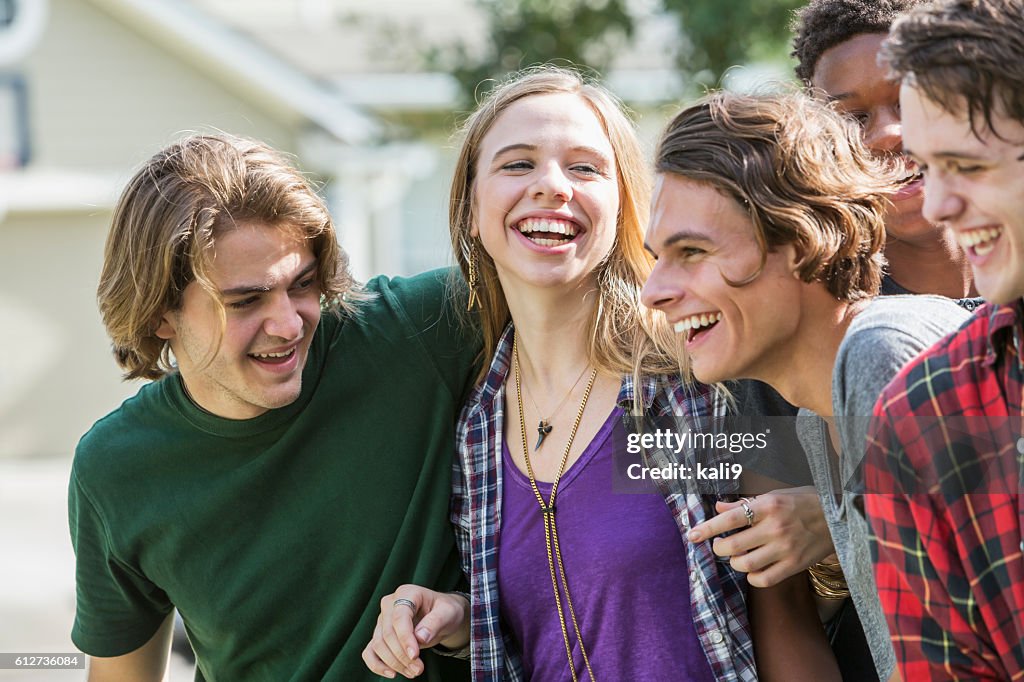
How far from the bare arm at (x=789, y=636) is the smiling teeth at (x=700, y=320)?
2.03 feet

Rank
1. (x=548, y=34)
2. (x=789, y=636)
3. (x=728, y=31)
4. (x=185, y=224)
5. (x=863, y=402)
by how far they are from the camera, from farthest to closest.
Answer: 1. (x=548, y=34)
2. (x=728, y=31)
3. (x=185, y=224)
4. (x=789, y=636)
5. (x=863, y=402)

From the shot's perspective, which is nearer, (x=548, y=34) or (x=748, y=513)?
(x=748, y=513)

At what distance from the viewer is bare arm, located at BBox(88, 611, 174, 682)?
3.13 meters

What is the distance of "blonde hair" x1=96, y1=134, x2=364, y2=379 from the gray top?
135 cm

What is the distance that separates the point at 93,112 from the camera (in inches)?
450

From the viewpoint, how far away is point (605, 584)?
8.25 ft

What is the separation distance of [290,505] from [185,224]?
73cm

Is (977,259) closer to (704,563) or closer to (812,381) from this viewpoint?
(812,381)

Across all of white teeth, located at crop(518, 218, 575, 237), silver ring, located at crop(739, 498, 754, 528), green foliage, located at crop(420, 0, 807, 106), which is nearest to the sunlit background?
green foliage, located at crop(420, 0, 807, 106)

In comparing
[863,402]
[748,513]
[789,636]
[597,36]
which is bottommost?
[789,636]

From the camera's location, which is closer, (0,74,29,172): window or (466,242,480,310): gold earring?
(466,242,480,310): gold earring

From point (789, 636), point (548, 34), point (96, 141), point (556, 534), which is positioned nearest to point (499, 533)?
point (556, 534)

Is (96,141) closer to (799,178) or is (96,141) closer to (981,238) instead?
(799,178)

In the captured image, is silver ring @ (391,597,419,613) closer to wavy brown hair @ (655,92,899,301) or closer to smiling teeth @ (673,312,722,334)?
smiling teeth @ (673,312,722,334)
